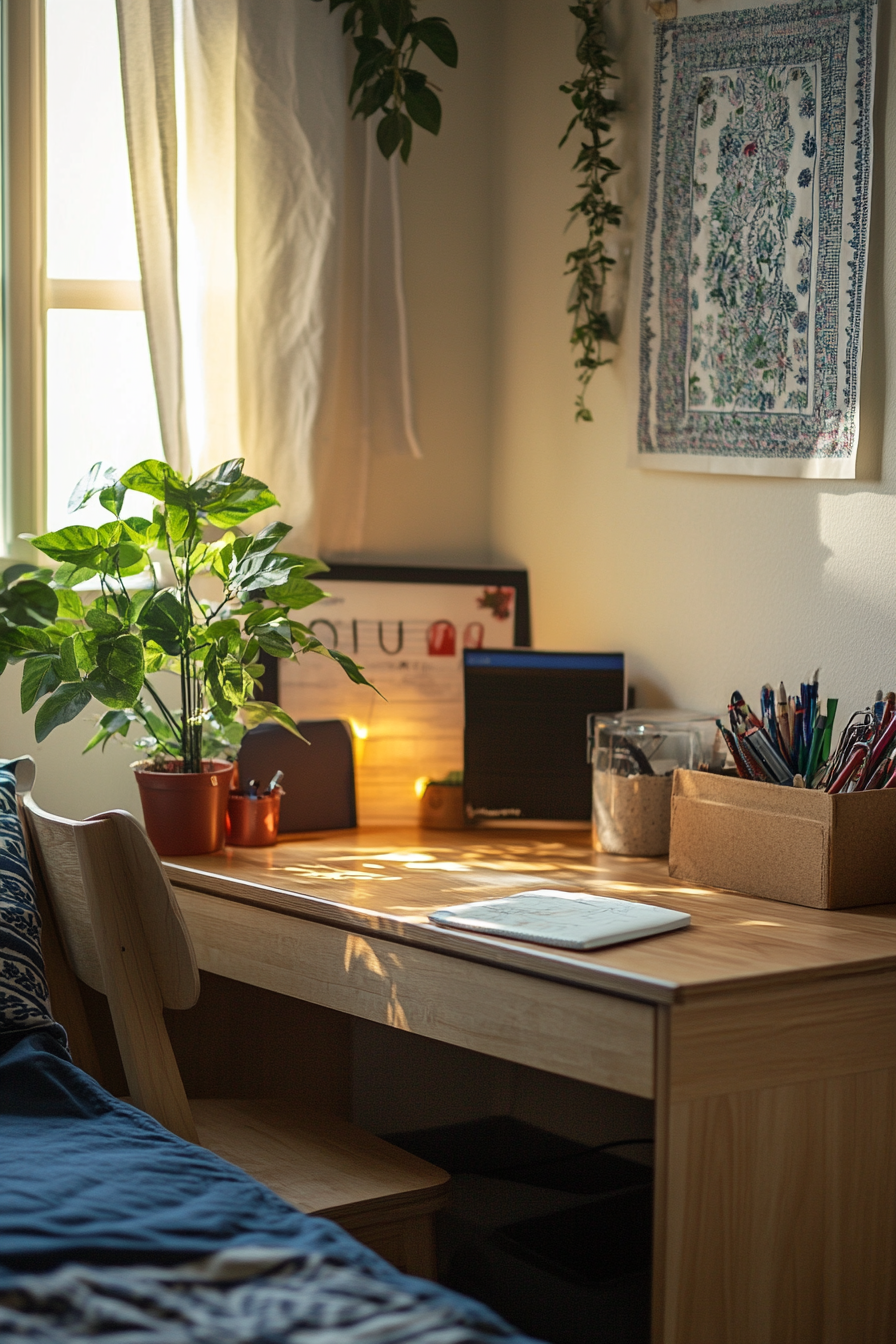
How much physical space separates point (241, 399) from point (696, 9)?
87cm

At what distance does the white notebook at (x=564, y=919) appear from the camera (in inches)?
58.8

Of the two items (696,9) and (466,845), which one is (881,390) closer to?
(696,9)

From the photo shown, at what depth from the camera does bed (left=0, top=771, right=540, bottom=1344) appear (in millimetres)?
955

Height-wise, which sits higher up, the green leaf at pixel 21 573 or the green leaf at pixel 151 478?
the green leaf at pixel 151 478

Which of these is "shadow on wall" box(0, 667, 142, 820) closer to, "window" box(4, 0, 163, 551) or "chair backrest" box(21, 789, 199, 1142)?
"window" box(4, 0, 163, 551)

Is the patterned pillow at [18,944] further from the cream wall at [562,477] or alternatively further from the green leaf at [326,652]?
the cream wall at [562,477]

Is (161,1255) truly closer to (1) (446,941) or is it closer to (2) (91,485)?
(1) (446,941)

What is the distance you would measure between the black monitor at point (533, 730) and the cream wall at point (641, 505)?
0.11m

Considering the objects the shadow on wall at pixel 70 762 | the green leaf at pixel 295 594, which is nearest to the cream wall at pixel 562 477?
the shadow on wall at pixel 70 762

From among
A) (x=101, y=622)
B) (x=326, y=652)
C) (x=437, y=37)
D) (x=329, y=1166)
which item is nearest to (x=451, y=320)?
(x=437, y=37)

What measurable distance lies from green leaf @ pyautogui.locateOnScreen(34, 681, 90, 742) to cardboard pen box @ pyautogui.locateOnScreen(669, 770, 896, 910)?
2.49 feet

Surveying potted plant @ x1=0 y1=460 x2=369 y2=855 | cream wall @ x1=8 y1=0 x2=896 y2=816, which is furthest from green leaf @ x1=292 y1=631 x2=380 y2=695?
cream wall @ x1=8 y1=0 x2=896 y2=816

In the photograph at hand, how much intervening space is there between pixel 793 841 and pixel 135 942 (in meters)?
0.75

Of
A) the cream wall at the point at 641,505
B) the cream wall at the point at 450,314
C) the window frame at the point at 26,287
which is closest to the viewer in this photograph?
the cream wall at the point at 641,505
